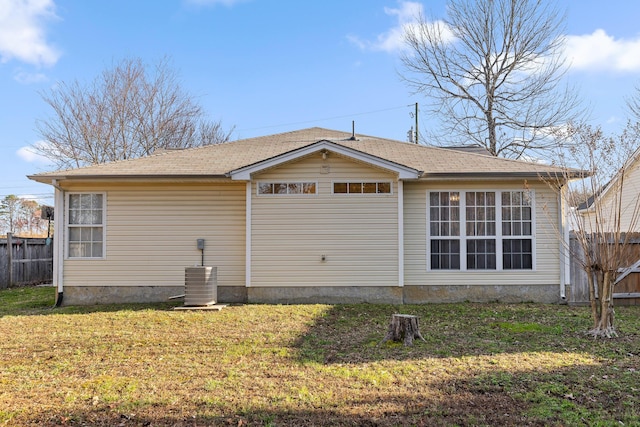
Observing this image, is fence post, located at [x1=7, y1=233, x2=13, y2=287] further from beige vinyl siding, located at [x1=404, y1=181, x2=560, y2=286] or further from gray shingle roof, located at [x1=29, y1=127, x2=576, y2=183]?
beige vinyl siding, located at [x1=404, y1=181, x2=560, y2=286]

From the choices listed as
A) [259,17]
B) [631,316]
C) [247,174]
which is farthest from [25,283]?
[631,316]

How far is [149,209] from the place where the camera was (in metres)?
10.5

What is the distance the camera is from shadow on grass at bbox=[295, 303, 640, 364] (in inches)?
238

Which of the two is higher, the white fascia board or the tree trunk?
the white fascia board

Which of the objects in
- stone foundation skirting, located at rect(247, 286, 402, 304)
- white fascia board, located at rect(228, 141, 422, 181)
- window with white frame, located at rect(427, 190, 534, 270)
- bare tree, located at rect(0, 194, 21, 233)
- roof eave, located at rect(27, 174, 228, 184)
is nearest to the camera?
white fascia board, located at rect(228, 141, 422, 181)

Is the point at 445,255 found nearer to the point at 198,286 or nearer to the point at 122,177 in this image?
the point at 198,286

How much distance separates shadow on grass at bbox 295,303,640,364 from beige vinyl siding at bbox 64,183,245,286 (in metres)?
3.01

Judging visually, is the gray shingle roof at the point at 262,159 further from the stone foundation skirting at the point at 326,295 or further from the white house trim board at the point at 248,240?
the stone foundation skirting at the point at 326,295

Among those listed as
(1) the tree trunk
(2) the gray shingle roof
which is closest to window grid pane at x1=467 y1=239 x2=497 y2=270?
(2) the gray shingle roof

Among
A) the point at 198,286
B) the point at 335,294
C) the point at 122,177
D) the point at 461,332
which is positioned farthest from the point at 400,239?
the point at 122,177

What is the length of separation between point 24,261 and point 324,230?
11.6 meters

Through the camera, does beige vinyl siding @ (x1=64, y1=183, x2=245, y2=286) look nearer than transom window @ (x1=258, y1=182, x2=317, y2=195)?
No

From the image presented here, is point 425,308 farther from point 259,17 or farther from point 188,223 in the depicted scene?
point 259,17

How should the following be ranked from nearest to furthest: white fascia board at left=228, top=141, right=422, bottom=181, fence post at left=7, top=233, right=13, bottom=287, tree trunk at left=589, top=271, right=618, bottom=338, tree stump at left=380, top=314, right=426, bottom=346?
tree stump at left=380, top=314, right=426, bottom=346
tree trunk at left=589, top=271, right=618, bottom=338
white fascia board at left=228, top=141, right=422, bottom=181
fence post at left=7, top=233, right=13, bottom=287
